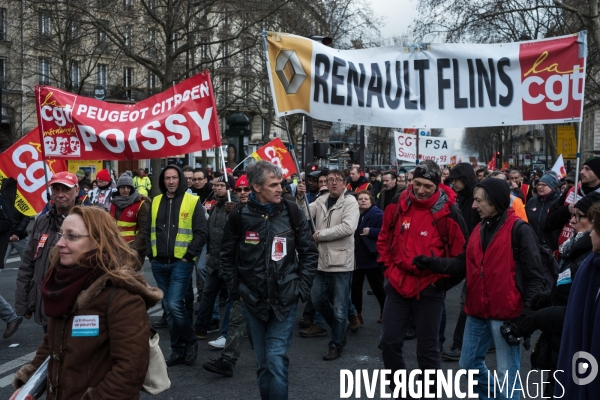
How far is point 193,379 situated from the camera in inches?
238

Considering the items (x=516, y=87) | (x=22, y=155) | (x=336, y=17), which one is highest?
(x=336, y=17)

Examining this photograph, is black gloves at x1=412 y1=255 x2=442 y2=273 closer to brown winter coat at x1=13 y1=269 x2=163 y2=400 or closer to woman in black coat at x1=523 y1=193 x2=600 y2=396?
woman in black coat at x1=523 y1=193 x2=600 y2=396

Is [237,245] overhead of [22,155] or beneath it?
beneath

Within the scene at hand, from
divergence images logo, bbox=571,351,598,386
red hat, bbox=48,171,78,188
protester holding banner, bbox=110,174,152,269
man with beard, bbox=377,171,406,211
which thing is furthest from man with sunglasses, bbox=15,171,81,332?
man with beard, bbox=377,171,406,211

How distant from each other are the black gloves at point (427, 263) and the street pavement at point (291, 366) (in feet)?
4.83

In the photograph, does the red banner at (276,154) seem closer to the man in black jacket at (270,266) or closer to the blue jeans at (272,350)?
the man in black jacket at (270,266)

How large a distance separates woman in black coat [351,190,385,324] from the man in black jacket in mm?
3207

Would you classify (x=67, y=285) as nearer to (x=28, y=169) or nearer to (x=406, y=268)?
(x=406, y=268)

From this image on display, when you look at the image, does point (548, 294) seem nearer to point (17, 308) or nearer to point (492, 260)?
point (492, 260)

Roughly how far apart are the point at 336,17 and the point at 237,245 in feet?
111

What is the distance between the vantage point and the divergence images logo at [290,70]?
6387mm

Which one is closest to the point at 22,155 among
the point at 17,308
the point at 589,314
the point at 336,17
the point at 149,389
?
the point at 17,308

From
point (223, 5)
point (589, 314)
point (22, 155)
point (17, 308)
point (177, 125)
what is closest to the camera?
point (589, 314)

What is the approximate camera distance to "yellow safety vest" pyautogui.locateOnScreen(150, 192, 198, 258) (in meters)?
6.32
